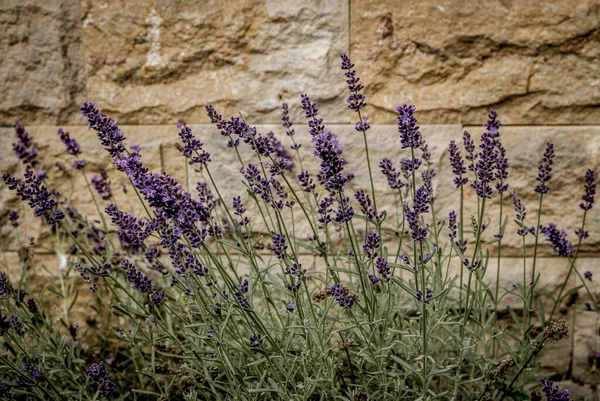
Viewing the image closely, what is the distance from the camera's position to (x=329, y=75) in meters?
3.00

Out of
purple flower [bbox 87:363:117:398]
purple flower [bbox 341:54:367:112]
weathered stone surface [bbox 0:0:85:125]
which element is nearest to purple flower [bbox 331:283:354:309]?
purple flower [bbox 341:54:367:112]

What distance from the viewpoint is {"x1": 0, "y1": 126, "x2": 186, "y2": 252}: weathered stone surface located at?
315 centimetres

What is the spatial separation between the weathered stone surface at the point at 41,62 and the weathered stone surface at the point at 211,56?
0.30 feet

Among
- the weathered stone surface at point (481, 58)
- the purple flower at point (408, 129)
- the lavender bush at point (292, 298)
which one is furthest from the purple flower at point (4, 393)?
the weathered stone surface at point (481, 58)

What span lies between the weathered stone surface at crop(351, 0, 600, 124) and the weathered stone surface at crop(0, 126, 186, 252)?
120 centimetres

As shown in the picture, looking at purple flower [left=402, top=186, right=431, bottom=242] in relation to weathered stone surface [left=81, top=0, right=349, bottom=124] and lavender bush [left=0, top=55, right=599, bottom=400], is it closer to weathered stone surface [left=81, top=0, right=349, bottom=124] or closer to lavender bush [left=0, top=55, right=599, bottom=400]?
lavender bush [left=0, top=55, right=599, bottom=400]

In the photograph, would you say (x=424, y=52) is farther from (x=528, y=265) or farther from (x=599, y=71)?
(x=528, y=265)

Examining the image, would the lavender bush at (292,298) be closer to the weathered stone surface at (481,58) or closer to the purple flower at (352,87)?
the purple flower at (352,87)

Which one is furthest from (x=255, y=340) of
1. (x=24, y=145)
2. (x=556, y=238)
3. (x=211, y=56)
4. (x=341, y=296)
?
(x=24, y=145)

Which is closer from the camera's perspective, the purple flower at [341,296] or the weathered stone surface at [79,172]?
the purple flower at [341,296]

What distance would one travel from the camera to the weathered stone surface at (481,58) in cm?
283

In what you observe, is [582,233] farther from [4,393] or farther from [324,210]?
[4,393]

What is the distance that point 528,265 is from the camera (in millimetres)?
3035

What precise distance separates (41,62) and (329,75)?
166cm
